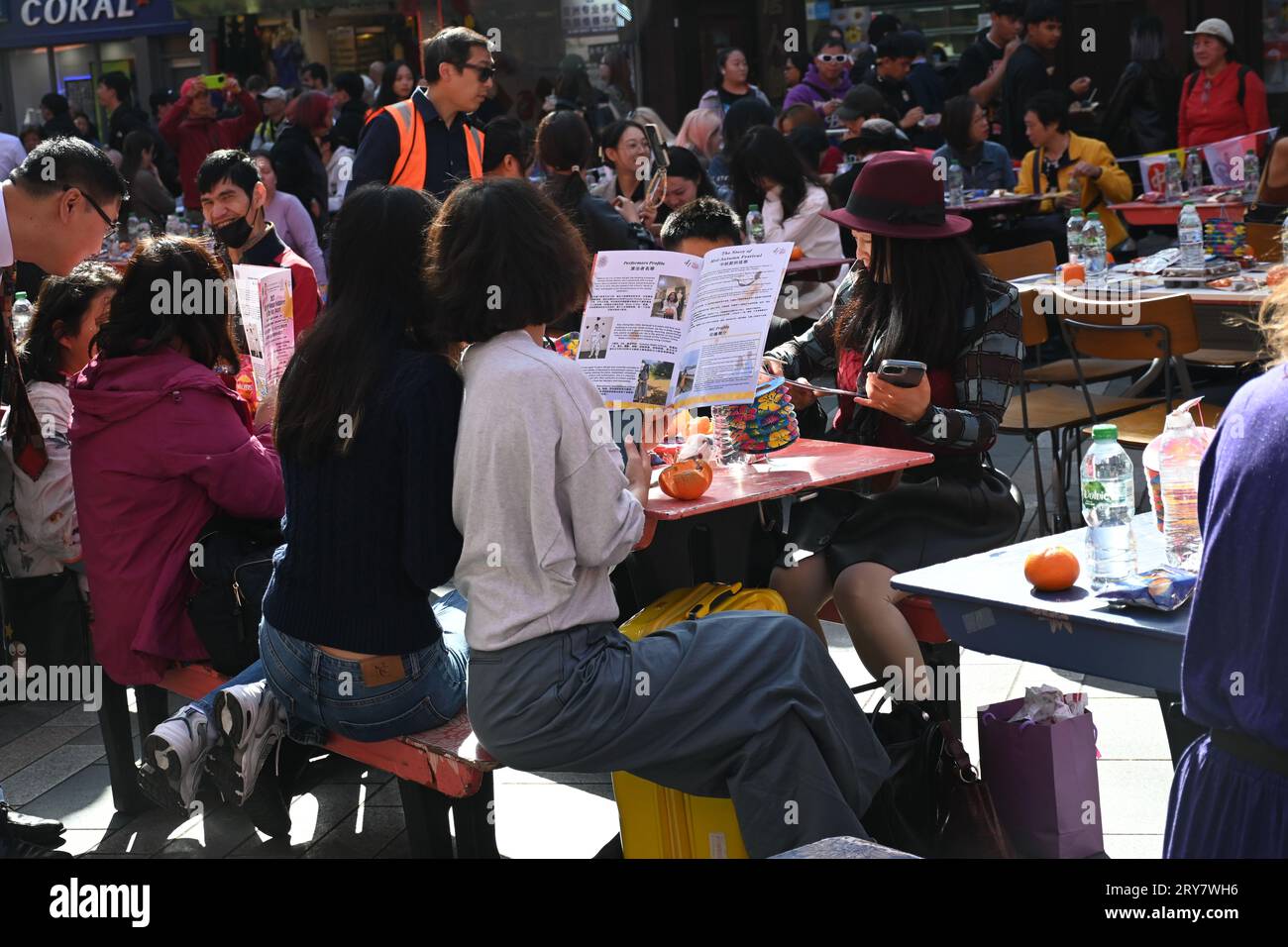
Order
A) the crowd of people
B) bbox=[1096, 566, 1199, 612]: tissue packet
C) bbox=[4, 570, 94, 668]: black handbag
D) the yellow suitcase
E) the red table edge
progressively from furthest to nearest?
bbox=[4, 570, 94, 668]: black handbag < the red table edge < the yellow suitcase < the crowd of people < bbox=[1096, 566, 1199, 612]: tissue packet

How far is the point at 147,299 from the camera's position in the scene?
3.67 metres

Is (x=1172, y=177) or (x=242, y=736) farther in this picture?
(x=1172, y=177)

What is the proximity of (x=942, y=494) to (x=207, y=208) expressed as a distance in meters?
3.08

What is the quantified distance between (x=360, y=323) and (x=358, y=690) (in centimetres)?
77

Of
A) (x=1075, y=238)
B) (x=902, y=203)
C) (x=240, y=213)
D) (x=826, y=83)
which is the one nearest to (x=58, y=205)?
(x=240, y=213)

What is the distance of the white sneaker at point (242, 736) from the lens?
3189 mm

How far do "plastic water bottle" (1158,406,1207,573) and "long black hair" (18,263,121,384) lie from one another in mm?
2950

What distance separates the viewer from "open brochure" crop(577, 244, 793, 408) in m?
3.48

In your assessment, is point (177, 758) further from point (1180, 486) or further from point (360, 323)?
point (1180, 486)

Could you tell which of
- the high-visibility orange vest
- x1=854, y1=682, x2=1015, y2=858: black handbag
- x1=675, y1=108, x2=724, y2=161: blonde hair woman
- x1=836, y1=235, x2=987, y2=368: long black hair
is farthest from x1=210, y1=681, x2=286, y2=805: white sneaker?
x1=675, y1=108, x2=724, y2=161: blonde hair woman

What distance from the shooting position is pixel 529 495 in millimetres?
2779

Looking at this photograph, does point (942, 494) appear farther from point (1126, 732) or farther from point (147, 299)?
point (147, 299)

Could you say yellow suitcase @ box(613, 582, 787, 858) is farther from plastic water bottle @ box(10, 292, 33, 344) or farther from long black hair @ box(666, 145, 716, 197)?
long black hair @ box(666, 145, 716, 197)

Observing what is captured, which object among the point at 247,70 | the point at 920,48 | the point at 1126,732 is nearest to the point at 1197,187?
the point at 920,48
